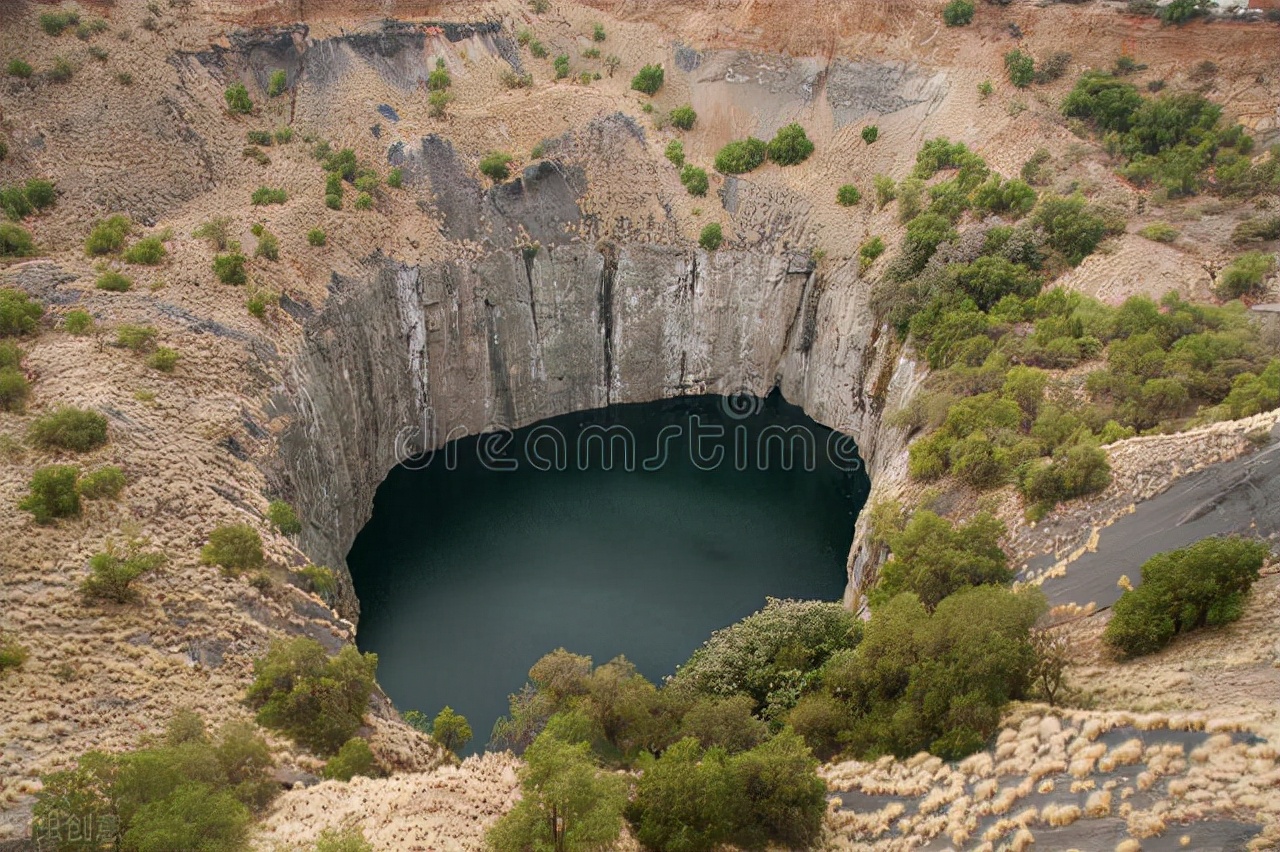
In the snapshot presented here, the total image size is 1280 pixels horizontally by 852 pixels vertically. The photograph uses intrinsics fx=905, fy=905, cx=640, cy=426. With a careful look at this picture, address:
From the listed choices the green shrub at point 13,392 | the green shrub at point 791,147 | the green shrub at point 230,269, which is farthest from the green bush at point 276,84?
the green shrub at point 791,147

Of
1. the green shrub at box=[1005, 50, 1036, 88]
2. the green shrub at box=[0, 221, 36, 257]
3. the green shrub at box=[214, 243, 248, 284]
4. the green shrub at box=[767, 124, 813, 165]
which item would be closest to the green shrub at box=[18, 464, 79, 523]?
the green shrub at box=[214, 243, 248, 284]

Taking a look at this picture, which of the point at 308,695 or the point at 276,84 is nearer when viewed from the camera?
the point at 308,695

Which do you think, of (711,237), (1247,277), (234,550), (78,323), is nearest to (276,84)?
(78,323)

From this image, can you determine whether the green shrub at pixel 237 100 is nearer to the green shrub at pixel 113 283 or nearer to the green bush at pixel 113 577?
the green shrub at pixel 113 283

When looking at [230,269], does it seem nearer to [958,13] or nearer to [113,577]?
[113,577]

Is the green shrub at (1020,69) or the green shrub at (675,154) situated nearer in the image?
the green shrub at (1020,69)

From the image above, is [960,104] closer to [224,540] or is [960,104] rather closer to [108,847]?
[224,540]
